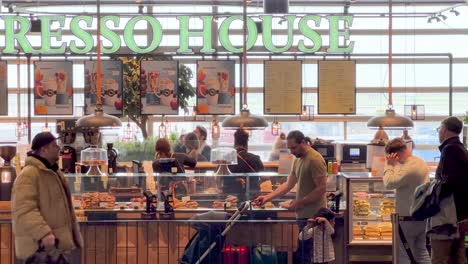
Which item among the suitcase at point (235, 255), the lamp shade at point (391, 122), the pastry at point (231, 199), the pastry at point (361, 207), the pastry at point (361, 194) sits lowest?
the suitcase at point (235, 255)

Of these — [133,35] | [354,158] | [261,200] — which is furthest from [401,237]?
[133,35]

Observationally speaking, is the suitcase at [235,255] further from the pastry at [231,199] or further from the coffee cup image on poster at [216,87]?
the coffee cup image on poster at [216,87]

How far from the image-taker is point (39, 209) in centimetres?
641

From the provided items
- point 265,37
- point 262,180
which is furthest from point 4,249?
point 265,37

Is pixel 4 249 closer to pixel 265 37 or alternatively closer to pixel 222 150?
pixel 222 150

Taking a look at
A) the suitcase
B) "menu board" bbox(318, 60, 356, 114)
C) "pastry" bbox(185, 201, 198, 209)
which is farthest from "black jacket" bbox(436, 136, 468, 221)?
"menu board" bbox(318, 60, 356, 114)

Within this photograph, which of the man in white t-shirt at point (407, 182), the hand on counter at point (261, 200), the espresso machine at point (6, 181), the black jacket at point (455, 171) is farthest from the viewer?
the espresso machine at point (6, 181)

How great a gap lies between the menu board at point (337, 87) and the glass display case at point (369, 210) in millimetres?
3800

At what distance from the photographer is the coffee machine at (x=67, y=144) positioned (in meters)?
10.7

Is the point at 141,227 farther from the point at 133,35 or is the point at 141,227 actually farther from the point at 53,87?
the point at 133,35

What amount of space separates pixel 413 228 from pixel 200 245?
2046mm

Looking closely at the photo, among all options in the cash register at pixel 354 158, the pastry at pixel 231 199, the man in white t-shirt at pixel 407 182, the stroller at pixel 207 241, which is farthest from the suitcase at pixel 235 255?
the cash register at pixel 354 158

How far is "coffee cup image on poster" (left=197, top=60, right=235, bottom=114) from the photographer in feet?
42.1

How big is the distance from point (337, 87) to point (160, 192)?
4.91m
